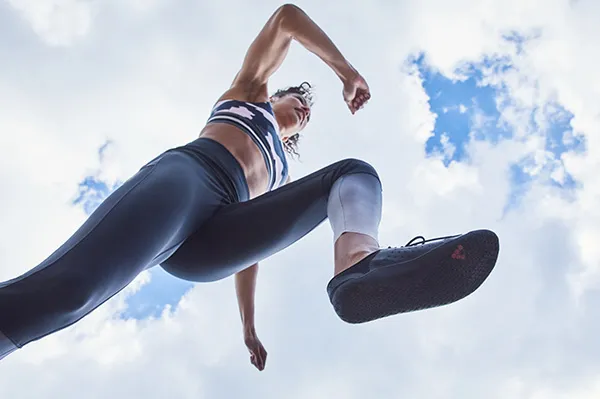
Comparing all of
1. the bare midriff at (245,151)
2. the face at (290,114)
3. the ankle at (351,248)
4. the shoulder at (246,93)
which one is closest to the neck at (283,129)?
the face at (290,114)

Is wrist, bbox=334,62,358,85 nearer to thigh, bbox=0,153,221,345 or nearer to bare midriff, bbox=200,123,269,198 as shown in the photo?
bare midriff, bbox=200,123,269,198

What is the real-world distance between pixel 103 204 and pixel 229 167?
0.65 metres

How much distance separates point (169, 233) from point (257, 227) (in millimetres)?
327

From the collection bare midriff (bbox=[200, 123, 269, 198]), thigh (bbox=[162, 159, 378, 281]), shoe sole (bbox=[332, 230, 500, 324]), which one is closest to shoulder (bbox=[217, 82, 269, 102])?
bare midriff (bbox=[200, 123, 269, 198])

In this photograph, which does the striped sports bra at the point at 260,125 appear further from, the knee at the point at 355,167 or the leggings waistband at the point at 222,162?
the knee at the point at 355,167

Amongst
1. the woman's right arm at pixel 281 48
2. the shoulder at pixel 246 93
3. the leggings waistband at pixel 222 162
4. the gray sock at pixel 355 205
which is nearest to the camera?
the gray sock at pixel 355 205

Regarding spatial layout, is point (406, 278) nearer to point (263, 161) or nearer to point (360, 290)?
point (360, 290)

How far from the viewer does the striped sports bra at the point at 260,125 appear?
297 cm

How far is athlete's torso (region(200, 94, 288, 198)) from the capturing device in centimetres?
285

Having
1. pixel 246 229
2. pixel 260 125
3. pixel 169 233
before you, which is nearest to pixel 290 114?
pixel 260 125

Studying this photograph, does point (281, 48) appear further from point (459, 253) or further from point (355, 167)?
point (459, 253)

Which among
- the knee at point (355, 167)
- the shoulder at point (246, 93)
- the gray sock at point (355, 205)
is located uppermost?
the shoulder at point (246, 93)

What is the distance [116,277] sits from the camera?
1948mm

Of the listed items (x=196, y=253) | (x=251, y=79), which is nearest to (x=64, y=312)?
(x=196, y=253)
